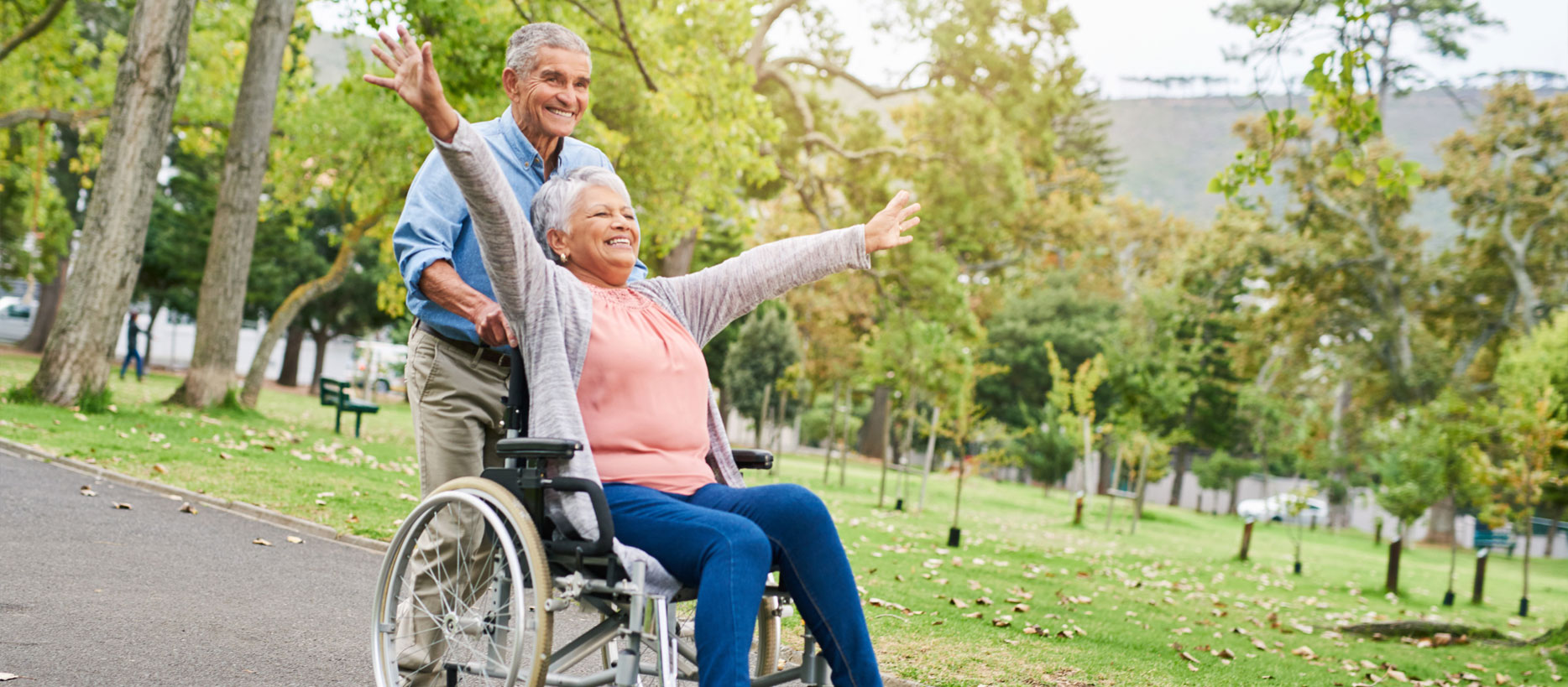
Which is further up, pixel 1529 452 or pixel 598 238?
pixel 1529 452

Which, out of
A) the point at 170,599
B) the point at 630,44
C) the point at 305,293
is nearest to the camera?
the point at 170,599

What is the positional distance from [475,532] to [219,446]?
7.98 m

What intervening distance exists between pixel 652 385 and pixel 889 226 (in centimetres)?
80

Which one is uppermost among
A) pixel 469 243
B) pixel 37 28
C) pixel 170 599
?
pixel 37 28

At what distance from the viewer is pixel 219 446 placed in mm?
9672

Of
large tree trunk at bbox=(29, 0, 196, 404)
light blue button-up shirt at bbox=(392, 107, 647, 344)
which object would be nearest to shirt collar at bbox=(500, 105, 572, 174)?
light blue button-up shirt at bbox=(392, 107, 647, 344)

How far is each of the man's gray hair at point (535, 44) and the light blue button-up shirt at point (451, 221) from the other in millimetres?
129

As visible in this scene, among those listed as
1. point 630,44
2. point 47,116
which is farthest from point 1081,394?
point 47,116

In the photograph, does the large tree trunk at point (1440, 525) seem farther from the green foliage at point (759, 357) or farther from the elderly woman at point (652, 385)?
the elderly woman at point (652, 385)

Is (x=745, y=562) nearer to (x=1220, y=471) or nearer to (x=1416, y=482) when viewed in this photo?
(x=1416, y=482)

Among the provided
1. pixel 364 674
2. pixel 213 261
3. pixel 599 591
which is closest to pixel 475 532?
pixel 599 591

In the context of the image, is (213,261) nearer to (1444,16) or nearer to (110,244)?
(110,244)

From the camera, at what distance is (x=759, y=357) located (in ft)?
111

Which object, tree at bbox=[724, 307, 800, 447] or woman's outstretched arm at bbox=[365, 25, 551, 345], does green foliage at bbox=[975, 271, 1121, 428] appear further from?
woman's outstretched arm at bbox=[365, 25, 551, 345]
